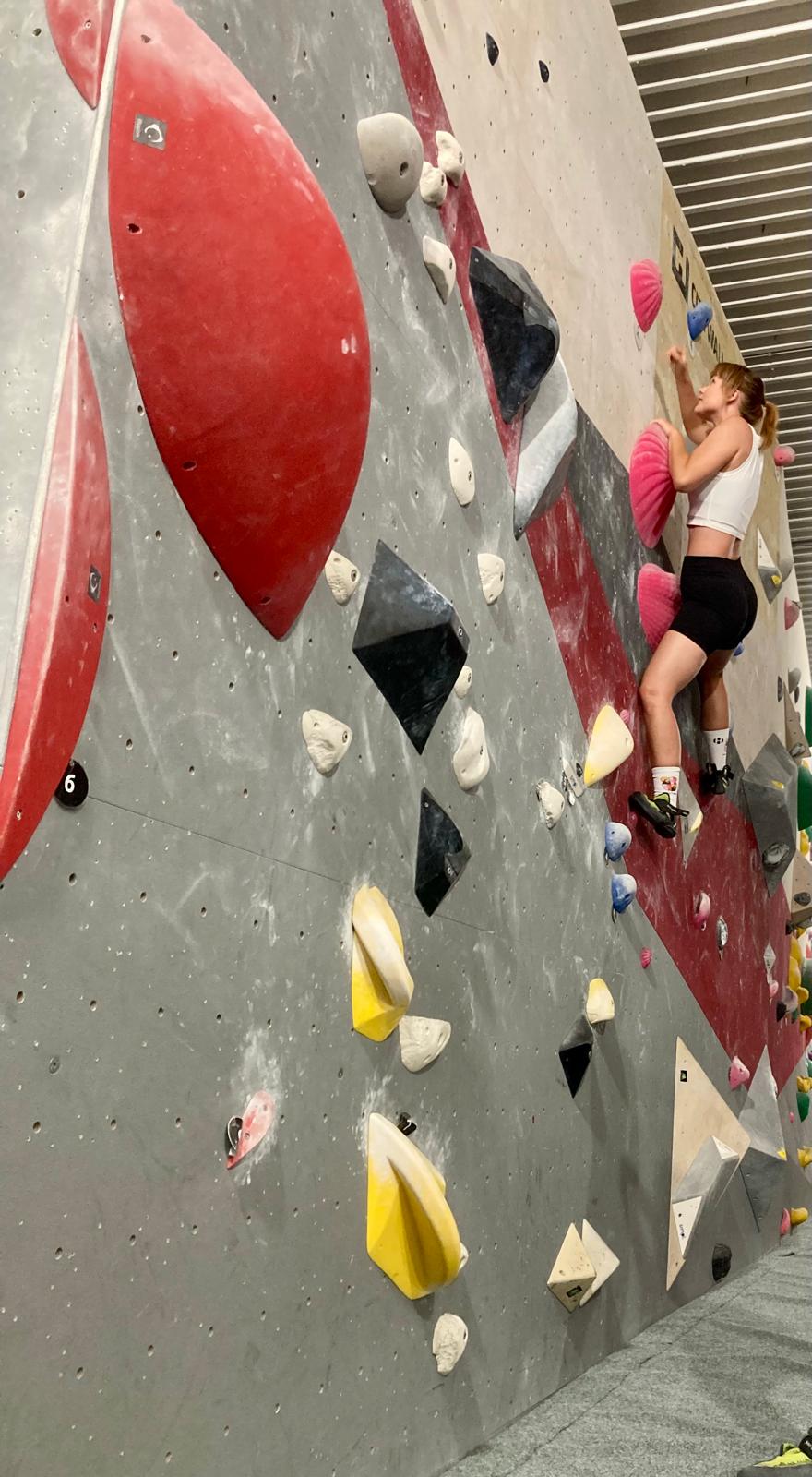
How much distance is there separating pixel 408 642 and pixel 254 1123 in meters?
0.68

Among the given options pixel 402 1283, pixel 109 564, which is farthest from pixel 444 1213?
pixel 109 564

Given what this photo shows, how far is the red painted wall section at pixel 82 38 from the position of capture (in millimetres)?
1276

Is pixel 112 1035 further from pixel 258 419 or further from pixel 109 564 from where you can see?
pixel 258 419

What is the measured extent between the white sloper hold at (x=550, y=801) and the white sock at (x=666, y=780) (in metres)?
0.66

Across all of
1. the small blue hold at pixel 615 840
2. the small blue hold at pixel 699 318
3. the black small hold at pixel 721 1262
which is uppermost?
the small blue hold at pixel 699 318

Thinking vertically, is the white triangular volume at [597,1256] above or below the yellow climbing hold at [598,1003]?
below

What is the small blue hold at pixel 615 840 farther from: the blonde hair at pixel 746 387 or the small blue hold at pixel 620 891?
the blonde hair at pixel 746 387

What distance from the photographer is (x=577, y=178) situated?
2756mm

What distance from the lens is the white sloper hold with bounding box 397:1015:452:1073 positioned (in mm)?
1834

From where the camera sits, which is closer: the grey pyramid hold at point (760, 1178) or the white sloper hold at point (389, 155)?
the white sloper hold at point (389, 155)

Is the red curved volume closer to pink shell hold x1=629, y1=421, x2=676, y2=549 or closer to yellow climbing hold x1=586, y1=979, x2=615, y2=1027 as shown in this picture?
yellow climbing hold x1=586, y1=979, x2=615, y2=1027

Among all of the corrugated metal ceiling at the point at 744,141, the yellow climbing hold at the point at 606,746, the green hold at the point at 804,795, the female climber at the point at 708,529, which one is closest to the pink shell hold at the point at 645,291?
the female climber at the point at 708,529

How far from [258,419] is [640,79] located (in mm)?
3705

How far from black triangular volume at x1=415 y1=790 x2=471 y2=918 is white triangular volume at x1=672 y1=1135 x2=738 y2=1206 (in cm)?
163
